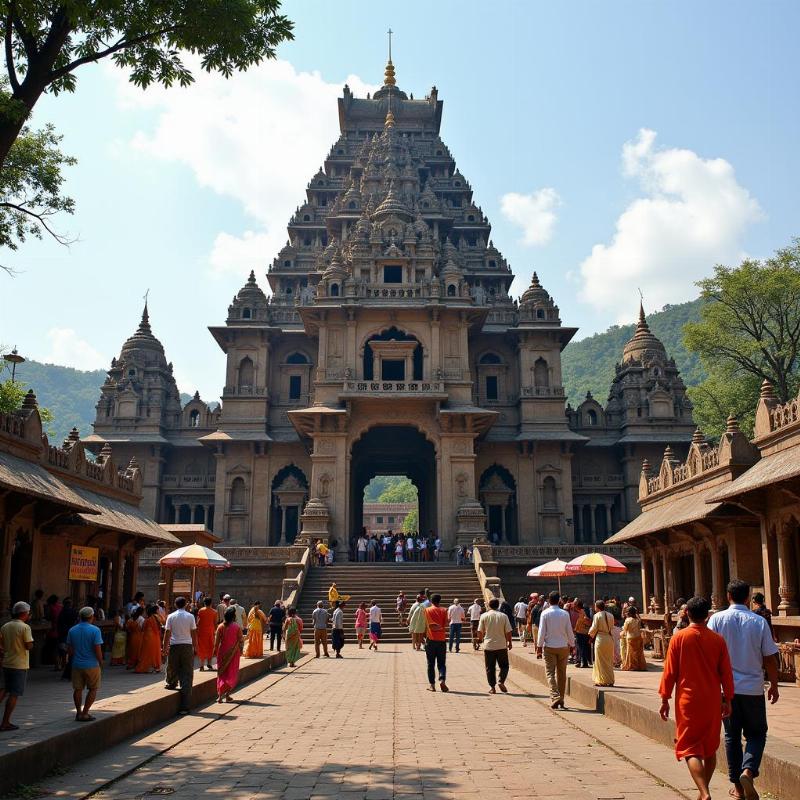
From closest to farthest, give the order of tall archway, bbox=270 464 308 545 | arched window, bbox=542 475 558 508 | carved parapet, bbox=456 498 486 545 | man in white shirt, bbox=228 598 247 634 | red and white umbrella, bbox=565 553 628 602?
1. man in white shirt, bbox=228 598 247 634
2. red and white umbrella, bbox=565 553 628 602
3. carved parapet, bbox=456 498 486 545
4. arched window, bbox=542 475 558 508
5. tall archway, bbox=270 464 308 545

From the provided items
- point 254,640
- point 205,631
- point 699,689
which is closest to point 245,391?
point 254,640

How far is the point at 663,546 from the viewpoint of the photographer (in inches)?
1019

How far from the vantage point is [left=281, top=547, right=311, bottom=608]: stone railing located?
2988cm

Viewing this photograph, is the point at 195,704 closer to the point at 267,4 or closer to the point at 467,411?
the point at 267,4

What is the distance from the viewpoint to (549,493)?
43.9m

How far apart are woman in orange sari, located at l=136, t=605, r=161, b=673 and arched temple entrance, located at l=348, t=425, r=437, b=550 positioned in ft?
80.8

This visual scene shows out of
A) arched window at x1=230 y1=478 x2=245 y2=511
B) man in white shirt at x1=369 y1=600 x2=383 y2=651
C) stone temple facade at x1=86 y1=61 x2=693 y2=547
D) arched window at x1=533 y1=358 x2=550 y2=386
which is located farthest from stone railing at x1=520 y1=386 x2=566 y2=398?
man in white shirt at x1=369 y1=600 x2=383 y2=651

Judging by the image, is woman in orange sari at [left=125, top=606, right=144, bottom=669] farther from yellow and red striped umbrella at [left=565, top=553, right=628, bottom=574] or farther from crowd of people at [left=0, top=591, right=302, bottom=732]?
yellow and red striped umbrella at [left=565, top=553, right=628, bottom=574]

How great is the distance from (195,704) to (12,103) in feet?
33.4

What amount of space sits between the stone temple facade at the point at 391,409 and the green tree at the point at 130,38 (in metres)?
24.1

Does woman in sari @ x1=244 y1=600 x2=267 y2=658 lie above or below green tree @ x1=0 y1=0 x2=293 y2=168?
below

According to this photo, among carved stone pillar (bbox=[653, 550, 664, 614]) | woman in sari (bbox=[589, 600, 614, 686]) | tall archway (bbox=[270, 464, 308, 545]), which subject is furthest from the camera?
tall archway (bbox=[270, 464, 308, 545])

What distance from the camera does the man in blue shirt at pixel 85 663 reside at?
1035 cm

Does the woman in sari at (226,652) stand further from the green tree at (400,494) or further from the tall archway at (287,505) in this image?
the green tree at (400,494)
